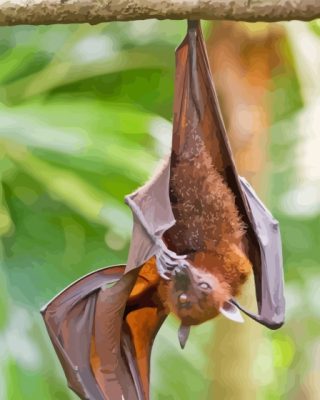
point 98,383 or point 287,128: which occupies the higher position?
point 98,383

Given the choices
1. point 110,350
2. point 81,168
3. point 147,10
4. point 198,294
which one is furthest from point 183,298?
point 81,168

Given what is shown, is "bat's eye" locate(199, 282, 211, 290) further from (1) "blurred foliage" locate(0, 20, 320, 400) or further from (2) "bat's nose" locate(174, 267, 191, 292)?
(1) "blurred foliage" locate(0, 20, 320, 400)

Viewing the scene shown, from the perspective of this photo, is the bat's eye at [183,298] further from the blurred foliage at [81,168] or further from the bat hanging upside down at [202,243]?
the blurred foliage at [81,168]

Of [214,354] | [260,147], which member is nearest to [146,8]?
[260,147]

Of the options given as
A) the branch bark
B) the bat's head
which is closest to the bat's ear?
the bat's head

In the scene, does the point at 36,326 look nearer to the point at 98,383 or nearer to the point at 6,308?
the point at 6,308

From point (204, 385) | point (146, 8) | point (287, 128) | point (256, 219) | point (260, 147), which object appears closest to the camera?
point (146, 8)

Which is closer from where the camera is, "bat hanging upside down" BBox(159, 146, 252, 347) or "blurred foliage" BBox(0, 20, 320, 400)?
"bat hanging upside down" BBox(159, 146, 252, 347)
